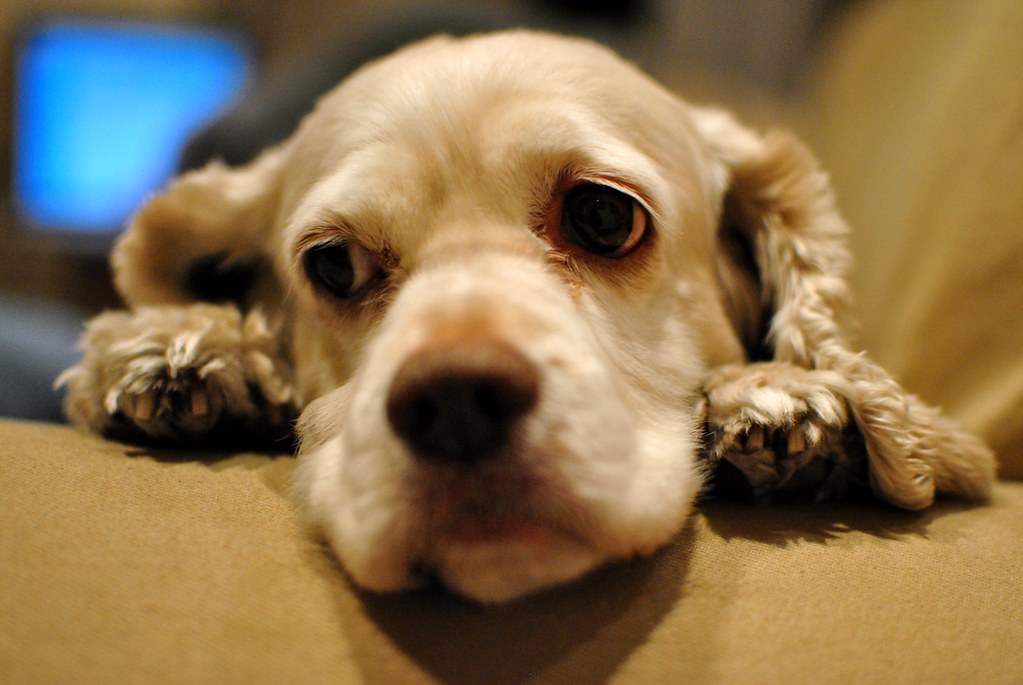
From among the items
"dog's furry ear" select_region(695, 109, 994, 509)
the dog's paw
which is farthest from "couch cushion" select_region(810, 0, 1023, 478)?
the dog's paw

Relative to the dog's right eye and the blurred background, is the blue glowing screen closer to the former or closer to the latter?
the blurred background

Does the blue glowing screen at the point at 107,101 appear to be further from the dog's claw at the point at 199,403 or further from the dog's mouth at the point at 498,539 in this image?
the dog's mouth at the point at 498,539

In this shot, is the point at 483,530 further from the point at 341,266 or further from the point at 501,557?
the point at 341,266

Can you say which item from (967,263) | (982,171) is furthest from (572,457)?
(982,171)

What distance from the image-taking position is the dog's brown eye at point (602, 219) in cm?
121

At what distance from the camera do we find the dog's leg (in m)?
1.21

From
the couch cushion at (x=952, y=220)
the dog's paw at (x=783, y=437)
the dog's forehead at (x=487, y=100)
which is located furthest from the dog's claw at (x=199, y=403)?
the couch cushion at (x=952, y=220)

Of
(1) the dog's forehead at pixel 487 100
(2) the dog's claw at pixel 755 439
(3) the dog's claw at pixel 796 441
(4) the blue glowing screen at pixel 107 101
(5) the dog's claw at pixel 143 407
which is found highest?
(1) the dog's forehead at pixel 487 100

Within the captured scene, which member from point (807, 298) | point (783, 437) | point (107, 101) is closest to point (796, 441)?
point (783, 437)

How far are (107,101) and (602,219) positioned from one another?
519 cm

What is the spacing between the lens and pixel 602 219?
1.22 m

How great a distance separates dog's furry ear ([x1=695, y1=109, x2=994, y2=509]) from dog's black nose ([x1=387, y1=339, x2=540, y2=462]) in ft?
2.07

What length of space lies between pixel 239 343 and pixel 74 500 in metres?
0.46

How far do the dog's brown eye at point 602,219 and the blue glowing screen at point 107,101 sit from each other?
4707 mm
